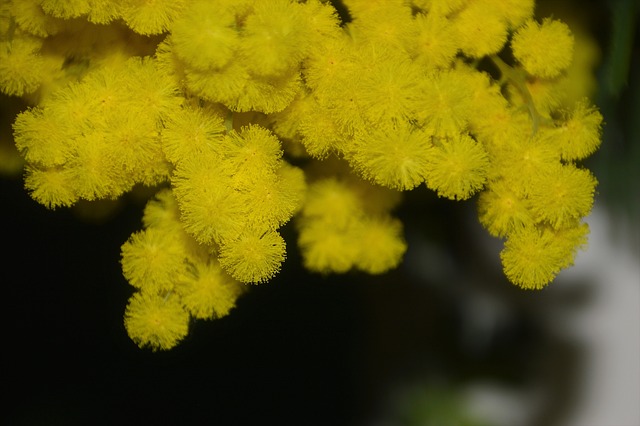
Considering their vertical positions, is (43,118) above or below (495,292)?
above

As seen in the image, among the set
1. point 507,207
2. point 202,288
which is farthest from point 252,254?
point 507,207

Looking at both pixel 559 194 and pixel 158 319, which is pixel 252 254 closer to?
pixel 158 319

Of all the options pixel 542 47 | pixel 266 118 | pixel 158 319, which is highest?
pixel 542 47

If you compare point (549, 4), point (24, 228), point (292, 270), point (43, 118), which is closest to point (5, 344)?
point (24, 228)

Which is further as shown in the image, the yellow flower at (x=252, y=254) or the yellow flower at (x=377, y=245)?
the yellow flower at (x=377, y=245)

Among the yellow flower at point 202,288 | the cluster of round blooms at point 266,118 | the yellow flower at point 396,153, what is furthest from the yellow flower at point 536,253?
the yellow flower at point 202,288

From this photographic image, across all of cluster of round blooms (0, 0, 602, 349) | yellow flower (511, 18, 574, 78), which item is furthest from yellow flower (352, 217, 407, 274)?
yellow flower (511, 18, 574, 78)

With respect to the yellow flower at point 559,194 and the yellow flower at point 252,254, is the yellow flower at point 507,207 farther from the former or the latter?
the yellow flower at point 252,254

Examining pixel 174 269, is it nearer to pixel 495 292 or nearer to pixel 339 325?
pixel 339 325
